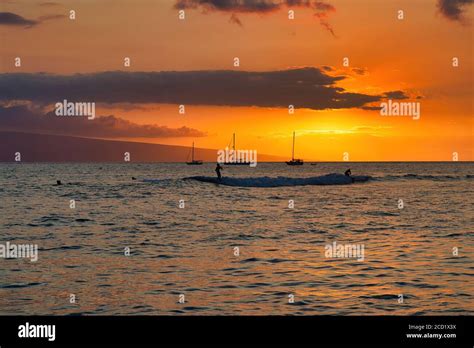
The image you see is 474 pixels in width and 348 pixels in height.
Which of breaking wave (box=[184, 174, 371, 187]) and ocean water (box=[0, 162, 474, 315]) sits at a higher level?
breaking wave (box=[184, 174, 371, 187])

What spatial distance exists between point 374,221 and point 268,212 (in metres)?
9.39

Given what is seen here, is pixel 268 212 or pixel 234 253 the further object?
pixel 268 212

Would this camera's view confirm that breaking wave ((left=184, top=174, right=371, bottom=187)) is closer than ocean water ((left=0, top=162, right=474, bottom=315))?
No

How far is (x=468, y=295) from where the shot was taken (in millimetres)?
14953

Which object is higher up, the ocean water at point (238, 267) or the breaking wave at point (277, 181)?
the breaking wave at point (277, 181)

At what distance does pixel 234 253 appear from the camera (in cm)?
2222

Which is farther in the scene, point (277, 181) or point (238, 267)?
point (277, 181)

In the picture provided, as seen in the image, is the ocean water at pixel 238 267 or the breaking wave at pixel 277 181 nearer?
the ocean water at pixel 238 267

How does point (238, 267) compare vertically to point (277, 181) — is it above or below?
below
